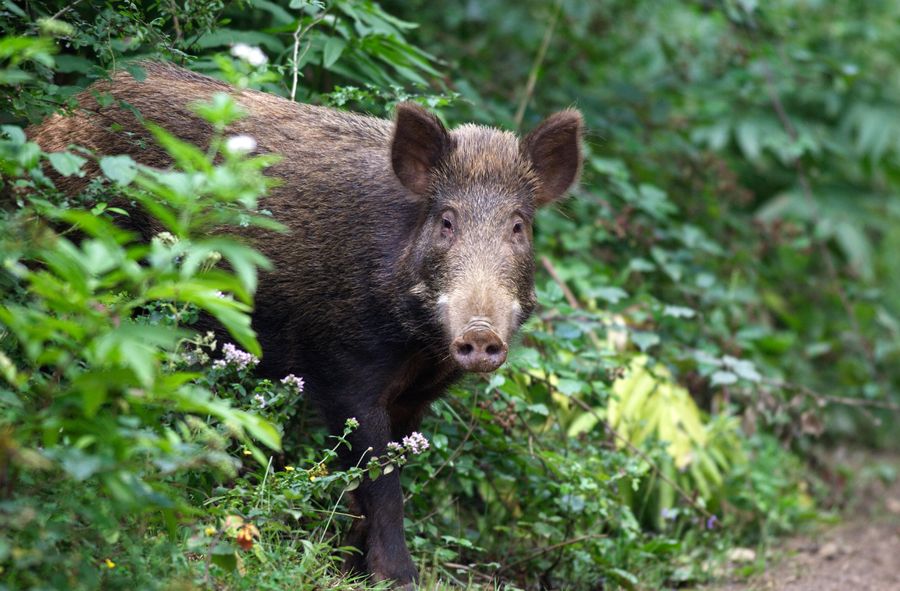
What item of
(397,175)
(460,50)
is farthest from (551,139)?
(460,50)

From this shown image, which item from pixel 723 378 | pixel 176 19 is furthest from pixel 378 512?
pixel 723 378

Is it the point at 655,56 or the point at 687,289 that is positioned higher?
the point at 655,56

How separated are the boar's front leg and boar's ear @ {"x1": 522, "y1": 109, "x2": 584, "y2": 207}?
122 cm

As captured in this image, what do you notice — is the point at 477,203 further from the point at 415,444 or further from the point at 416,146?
the point at 415,444

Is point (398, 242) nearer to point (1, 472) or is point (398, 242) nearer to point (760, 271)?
point (1, 472)

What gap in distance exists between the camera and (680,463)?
19.8 ft

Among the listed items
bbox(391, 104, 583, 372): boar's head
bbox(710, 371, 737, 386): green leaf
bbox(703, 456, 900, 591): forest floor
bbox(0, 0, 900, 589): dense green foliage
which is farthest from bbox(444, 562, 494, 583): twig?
bbox(710, 371, 737, 386): green leaf

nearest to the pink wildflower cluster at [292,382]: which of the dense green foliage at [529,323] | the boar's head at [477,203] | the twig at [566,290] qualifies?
the dense green foliage at [529,323]

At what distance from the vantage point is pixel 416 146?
457cm

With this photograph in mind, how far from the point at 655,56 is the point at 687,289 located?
2.62 meters

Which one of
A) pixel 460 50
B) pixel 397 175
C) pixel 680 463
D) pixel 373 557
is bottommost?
pixel 680 463

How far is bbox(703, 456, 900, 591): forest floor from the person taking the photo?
563cm

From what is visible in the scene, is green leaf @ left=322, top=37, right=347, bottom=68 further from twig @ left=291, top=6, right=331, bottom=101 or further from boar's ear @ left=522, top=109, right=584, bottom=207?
boar's ear @ left=522, top=109, right=584, bottom=207

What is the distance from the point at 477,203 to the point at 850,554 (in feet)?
11.1
